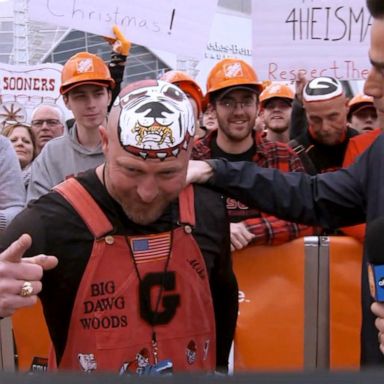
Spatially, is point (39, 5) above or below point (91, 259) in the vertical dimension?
above

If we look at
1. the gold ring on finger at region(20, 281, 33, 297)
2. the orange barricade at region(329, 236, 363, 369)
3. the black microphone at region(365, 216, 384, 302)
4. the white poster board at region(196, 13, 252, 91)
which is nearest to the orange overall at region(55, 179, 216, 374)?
the gold ring on finger at region(20, 281, 33, 297)

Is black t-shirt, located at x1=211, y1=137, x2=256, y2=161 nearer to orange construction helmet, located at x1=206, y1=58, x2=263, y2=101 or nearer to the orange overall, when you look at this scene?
orange construction helmet, located at x1=206, y1=58, x2=263, y2=101

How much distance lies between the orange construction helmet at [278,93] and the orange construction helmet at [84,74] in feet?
7.45

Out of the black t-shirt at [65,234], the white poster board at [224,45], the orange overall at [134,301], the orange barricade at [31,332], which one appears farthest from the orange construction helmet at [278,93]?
the white poster board at [224,45]

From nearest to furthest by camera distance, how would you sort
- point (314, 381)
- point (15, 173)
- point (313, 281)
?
point (314, 381)
point (313, 281)
point (15, 173)

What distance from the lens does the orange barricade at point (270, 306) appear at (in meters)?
3.19

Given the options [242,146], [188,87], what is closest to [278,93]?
[188,87]

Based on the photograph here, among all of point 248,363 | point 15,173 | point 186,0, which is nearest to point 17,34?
point 186,0

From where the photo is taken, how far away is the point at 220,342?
8.45ft

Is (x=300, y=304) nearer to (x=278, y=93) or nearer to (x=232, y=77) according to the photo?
(x=232, y=77)

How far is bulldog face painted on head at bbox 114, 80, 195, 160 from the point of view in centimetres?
206

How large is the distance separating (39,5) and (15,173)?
128 centimetres

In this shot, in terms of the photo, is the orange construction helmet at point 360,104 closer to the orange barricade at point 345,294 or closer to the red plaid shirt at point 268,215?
the red plaid shirt at point 268,215

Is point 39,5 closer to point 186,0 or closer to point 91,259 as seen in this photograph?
point 186,0
